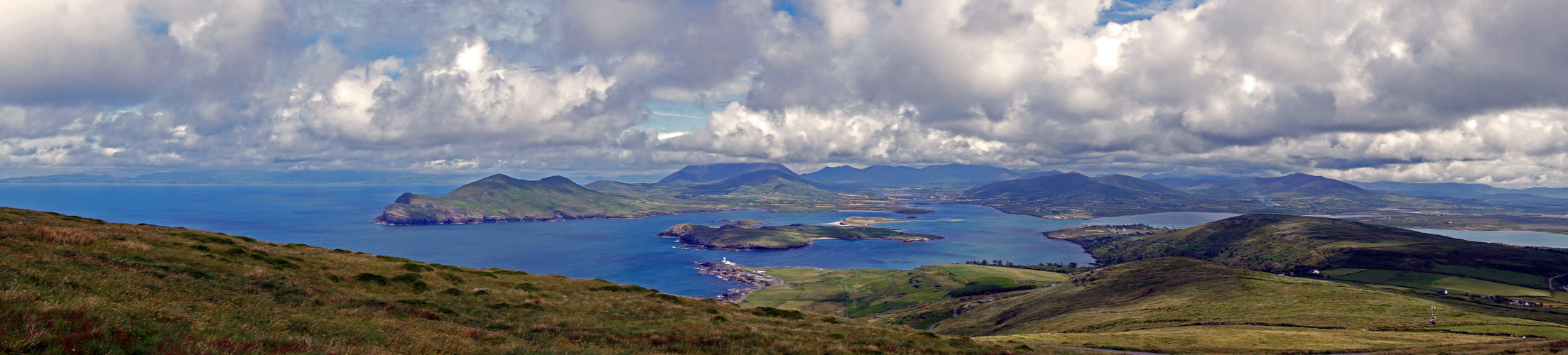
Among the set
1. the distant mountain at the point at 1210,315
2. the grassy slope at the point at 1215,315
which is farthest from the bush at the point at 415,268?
the grassy slope at the point at 1215,315

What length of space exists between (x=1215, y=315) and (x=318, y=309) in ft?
429

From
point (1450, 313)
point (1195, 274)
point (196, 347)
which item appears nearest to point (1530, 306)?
point (1195, 274)

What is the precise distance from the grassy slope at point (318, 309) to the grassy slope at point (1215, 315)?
36.1m

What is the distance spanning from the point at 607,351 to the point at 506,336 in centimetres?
390

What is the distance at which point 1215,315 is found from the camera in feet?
351

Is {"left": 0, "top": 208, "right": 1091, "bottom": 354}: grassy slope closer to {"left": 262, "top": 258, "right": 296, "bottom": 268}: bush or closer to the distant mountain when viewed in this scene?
{"left": 262, "top": 258, "right": 296, "bottom": 268}: bush

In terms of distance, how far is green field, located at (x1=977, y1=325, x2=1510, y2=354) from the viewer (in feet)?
193

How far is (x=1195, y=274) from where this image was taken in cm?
17538

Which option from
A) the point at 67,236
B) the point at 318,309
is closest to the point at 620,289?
the point at 318,309

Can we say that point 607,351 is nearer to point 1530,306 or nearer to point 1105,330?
point 1105,330

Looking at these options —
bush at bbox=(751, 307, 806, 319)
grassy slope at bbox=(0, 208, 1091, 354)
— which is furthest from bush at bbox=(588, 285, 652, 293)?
bush at bbox=(751, 307, 806, 319)

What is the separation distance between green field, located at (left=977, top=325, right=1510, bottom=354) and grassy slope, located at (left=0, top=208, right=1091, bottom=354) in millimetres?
30981

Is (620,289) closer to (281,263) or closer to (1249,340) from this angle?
(281,263)

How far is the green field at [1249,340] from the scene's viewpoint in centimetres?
5884
